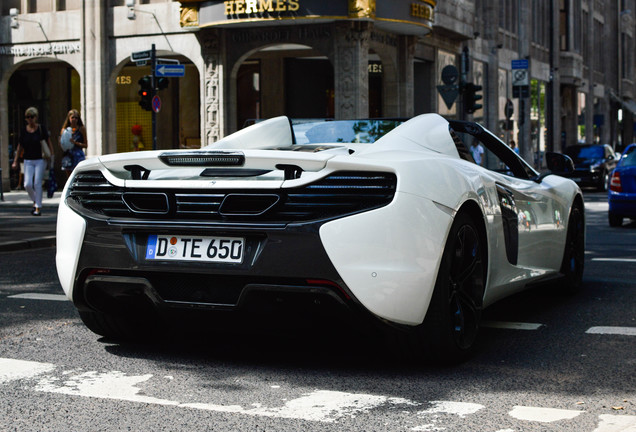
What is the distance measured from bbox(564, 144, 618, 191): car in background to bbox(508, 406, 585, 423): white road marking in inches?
1078

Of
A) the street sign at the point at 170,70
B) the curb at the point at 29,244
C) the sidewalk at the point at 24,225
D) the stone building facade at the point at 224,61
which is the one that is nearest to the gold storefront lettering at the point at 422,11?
the stone building facade at the point at 224,61

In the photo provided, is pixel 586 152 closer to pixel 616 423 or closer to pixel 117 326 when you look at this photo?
pixel 117 326

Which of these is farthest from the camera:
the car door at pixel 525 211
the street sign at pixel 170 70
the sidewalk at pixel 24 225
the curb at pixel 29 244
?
the street sign at pixel 170 70

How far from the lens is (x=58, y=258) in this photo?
208 inches

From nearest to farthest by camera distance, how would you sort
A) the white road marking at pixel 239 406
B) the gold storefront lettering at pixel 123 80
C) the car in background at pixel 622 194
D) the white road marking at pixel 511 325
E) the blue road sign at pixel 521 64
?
the white road marking at pixel 239 406 → the white road marking at pixel 511 325 → the car in background at pixel 622 194 → the gold storefront lettering at pixel 123 80 → the blue road sign at pixel 521 64

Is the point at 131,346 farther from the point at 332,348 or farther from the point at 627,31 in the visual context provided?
the point at 627,31

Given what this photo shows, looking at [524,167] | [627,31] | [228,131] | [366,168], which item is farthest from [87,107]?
[627,31]

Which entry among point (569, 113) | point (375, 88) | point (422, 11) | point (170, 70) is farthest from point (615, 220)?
point (569, 113)

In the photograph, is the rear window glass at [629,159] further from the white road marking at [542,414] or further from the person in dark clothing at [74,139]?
the white road marking at [542,414]

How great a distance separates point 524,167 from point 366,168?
8.57 ft

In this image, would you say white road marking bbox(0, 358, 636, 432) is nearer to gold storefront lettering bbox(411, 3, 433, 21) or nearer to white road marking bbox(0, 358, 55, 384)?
white road marking bbox(0, 358, 55, 384)

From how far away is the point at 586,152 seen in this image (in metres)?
32.8

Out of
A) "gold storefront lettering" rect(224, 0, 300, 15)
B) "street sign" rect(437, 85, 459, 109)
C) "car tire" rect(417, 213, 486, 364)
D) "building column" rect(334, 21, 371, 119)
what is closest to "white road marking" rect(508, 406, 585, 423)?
"car tire" rect(417, 213, 486, 364)

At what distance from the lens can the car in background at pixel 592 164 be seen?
31562 mm
